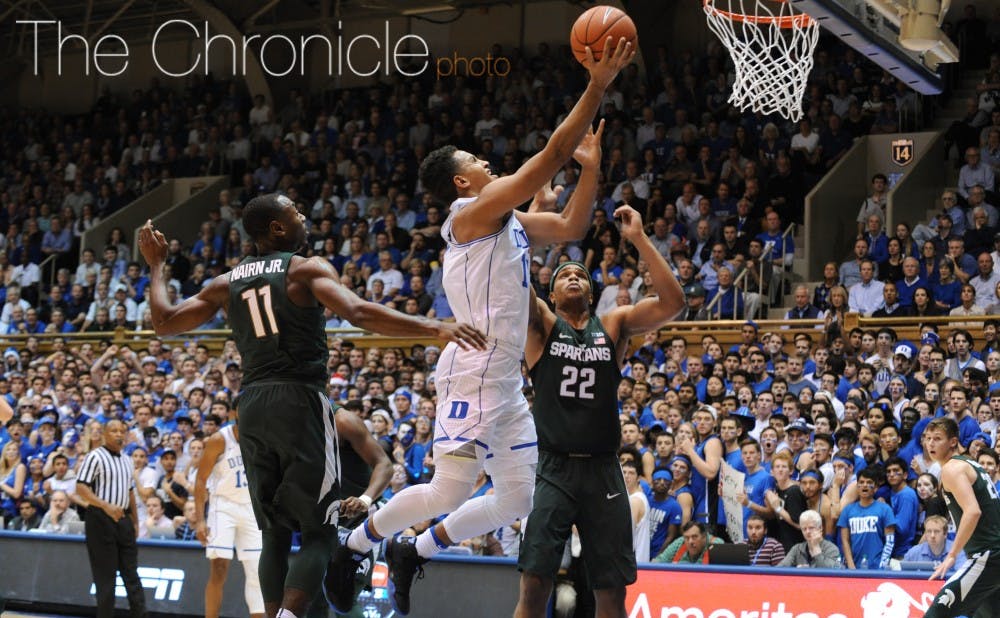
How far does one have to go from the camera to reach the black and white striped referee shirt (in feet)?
38.6

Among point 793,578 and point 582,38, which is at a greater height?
point 582,38

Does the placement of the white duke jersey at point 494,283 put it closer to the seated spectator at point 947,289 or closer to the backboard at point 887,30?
the backboard at point 887,30

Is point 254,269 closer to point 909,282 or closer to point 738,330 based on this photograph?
point 738,330

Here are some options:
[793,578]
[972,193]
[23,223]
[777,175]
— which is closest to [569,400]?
[793,578]

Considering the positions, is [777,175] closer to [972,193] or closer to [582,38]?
[972,193]

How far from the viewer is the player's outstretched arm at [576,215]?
6.26 metres

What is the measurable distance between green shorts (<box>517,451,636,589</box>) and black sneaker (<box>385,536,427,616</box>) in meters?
0.54

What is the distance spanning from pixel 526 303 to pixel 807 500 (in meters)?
5.94

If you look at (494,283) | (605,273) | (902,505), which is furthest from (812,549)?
(605,273)

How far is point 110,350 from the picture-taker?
1981 cm

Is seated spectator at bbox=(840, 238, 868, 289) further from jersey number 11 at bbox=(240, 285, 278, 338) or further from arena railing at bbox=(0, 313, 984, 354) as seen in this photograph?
jersey number 11 at bbox=(240, 285, 278, 338)

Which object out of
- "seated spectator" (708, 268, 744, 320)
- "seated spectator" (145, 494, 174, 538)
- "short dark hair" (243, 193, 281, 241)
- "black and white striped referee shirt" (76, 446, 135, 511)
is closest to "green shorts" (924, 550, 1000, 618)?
"short dark hair" (243, 193, 281, 241)

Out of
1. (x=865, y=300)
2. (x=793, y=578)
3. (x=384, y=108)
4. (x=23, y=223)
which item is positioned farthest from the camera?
(x=23, y=223)

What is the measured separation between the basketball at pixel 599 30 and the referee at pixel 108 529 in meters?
7.18
